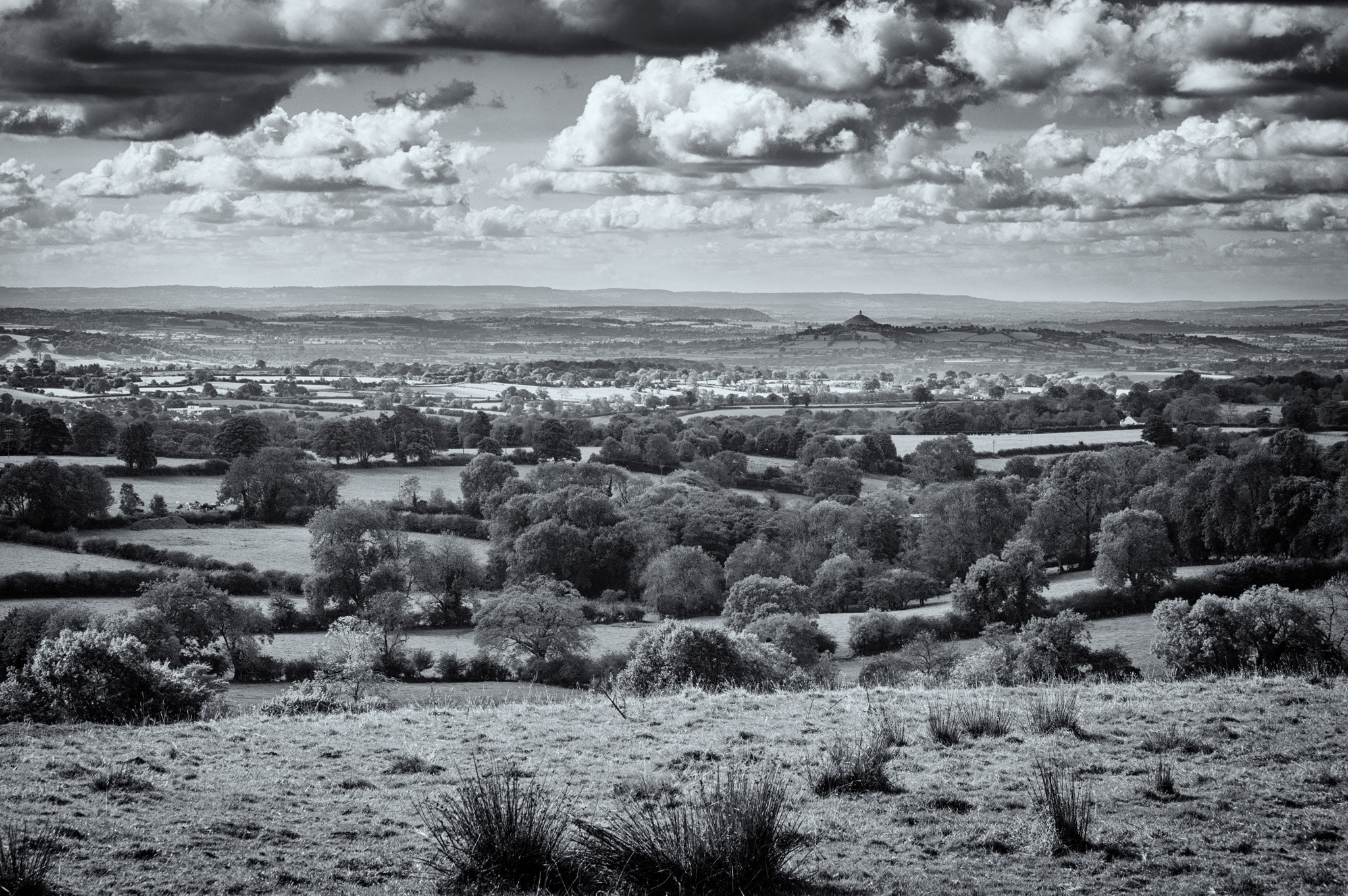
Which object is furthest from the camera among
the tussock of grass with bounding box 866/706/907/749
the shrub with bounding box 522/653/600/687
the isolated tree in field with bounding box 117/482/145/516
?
the isolated tree in field with bounding box 117/482/145/516

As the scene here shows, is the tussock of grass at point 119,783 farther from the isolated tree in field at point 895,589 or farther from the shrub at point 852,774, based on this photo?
the isolated tree in field at point 895,589

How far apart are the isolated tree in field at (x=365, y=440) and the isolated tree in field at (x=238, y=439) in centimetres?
674

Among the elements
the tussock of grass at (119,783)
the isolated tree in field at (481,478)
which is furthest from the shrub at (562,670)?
the isolated tree in field at (481,478)

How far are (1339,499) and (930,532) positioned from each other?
851 inches

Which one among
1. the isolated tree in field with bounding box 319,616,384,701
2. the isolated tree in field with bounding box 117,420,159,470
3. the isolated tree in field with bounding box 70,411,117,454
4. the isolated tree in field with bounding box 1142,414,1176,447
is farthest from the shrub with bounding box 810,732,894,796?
the isolated tree in field with bounding box 1142,414,1176,447

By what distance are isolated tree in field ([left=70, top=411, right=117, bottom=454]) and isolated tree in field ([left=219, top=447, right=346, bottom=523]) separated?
16.2 m

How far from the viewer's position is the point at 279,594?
48.0 metres

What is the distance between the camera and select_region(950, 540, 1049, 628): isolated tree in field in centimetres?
4559

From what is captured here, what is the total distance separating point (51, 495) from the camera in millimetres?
60469

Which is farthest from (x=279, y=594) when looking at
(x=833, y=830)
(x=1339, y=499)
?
(x=1339, y=499)

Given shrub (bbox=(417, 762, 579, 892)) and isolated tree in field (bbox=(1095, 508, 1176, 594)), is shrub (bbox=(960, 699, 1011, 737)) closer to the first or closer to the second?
shrub (bbox=(417, 762, 579, 892))

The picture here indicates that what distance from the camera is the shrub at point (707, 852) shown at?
7.90m

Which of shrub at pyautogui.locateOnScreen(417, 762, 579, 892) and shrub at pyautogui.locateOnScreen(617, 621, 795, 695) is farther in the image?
shrub at pyautogui.locateOnScreen(617, 621, 795, 695)

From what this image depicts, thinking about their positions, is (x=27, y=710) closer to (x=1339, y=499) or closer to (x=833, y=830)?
(x=833, y=830)
